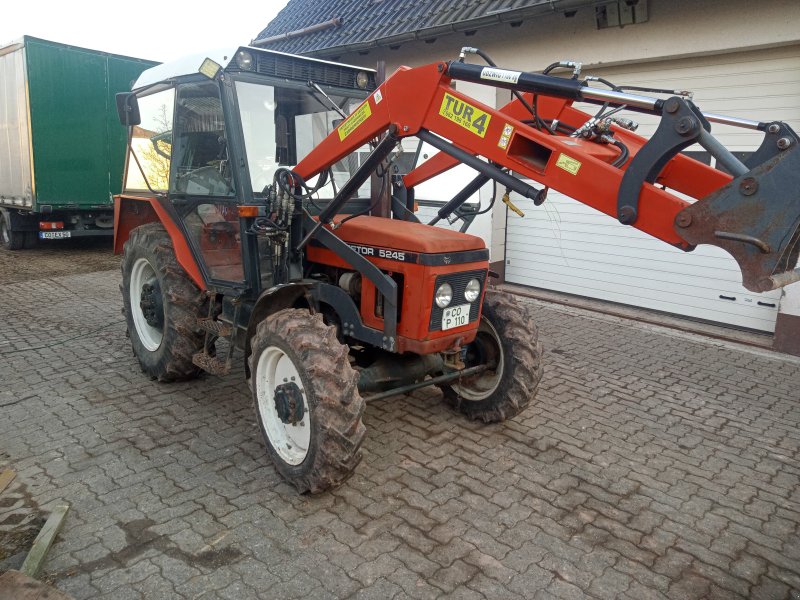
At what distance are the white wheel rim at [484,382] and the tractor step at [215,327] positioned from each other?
65.1 inches

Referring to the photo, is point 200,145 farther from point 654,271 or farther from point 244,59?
point 654,271

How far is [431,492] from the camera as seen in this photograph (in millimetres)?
3375

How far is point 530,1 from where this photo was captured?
6.74 m

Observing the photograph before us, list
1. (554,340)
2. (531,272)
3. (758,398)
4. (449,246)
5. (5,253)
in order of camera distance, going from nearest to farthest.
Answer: (449,246), (758,398), (554,340), (531,272), (5,253)

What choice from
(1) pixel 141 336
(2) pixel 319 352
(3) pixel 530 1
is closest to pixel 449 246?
(2) pixel 319 352

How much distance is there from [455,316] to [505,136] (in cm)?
124

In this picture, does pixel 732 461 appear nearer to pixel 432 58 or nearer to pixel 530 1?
pixel 530 1

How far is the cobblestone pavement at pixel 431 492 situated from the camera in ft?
8.89

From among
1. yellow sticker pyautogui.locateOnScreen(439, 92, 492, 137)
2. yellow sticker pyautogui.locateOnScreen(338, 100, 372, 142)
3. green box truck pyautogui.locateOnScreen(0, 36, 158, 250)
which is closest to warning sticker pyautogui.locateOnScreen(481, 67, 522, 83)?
yellow sticker pyautogui.locateOnScreen(439, 92, 492, 137)

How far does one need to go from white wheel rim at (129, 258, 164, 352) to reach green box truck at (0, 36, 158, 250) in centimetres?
646

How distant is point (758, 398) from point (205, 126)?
4751 millimetres

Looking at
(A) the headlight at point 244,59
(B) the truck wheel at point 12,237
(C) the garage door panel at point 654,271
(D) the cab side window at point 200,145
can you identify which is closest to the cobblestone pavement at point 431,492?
(C) the garage door panel at point 654,271

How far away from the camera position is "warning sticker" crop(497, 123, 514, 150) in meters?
2.72

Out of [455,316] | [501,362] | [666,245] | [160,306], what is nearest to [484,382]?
[501,362]
